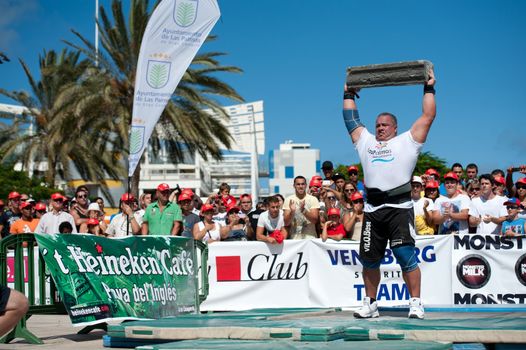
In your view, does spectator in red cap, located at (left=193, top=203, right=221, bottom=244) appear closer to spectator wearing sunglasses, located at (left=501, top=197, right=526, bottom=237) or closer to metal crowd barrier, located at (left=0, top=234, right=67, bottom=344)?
metal crowd barrier, located at (left=0, top=234, right=67, bottom=344)

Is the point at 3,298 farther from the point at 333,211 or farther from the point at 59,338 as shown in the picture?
the point at 333,211

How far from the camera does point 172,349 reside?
6109 mm

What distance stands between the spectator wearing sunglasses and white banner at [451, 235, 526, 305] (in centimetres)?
15

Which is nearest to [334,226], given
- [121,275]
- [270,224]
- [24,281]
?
[270,224]

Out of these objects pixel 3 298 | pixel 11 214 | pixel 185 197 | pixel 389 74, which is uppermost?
pixel 389 74

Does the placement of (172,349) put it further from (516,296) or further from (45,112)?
(45,112)

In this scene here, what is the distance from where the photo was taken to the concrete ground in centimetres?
808

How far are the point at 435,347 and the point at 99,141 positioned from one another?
25.8m

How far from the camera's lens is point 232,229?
13484mm

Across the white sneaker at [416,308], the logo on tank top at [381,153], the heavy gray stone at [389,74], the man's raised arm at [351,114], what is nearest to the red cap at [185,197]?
the man's raised arm at [351,114]

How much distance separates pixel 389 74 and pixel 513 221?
5.20 meters

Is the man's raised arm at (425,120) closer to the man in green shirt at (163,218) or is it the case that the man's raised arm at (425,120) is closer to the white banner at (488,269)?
the white banner at (488,269)

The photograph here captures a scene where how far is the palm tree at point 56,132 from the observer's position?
27.4m

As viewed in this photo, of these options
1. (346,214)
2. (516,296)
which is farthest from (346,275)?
(516,296)
